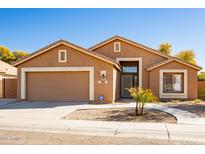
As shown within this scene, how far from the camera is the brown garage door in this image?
16688 mm

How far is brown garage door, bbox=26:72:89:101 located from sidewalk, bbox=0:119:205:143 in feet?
23.9

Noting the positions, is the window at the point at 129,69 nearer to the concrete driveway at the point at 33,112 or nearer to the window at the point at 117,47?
the window at the point at 117,47

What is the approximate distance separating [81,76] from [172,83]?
8.32m

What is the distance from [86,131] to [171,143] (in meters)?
3.02

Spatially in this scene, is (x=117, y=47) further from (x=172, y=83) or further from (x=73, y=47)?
(x=172, y=83)

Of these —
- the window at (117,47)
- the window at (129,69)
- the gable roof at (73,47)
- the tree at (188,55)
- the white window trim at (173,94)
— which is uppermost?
the tree at (188,55)

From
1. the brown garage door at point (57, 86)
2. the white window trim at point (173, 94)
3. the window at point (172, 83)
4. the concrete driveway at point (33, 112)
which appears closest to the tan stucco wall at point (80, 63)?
the brown garage door at point (57, 86)

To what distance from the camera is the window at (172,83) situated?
62.8ft

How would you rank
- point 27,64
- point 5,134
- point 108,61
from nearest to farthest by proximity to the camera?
point 5,134, point 108,61, point 27,64

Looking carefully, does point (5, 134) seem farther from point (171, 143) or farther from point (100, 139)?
point (171, 143)

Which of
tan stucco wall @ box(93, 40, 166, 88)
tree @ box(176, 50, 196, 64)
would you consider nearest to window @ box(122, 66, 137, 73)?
tan stucco wall @ box(93, 40, 166, 88)

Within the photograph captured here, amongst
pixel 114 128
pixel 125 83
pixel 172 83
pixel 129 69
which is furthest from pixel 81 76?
pixel 114 128

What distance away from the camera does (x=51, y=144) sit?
6.23 metres
